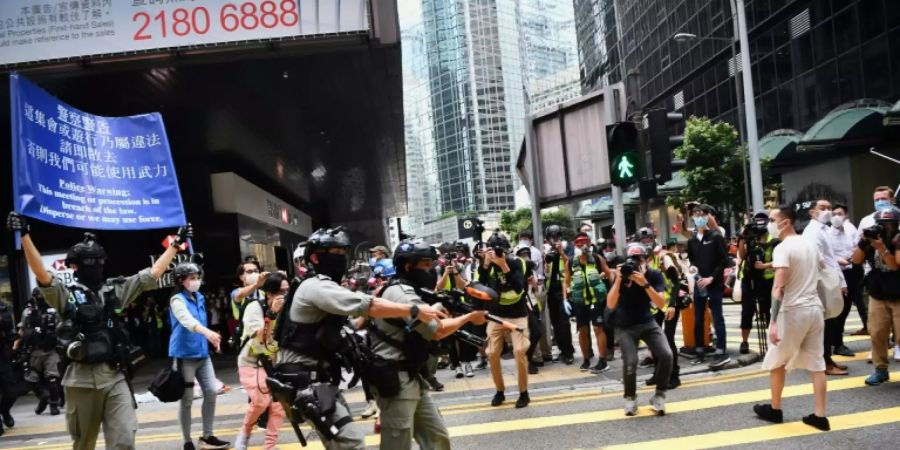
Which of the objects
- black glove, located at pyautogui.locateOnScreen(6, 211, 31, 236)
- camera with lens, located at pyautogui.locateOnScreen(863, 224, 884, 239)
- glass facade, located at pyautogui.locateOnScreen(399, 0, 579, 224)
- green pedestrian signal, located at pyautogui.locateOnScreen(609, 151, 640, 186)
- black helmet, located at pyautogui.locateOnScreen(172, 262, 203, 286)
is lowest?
camera with lens, located at pyautogui.locateOnScreen(863, 224, 884, 239)

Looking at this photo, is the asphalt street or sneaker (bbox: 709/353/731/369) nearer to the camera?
the asphalt street

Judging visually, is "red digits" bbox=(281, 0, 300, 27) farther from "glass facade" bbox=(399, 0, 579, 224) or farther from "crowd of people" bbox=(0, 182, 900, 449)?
"glass facade" bbox=(399, 0, 579, 224)

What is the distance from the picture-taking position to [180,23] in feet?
33.8

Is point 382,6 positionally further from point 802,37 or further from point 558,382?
point 802,37

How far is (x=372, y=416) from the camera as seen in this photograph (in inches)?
311

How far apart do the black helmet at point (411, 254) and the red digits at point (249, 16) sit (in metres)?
6.74

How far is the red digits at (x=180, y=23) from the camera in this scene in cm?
1027

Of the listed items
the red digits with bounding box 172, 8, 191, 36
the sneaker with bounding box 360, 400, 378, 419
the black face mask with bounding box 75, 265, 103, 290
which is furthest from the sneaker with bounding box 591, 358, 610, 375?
the red digits with bounding box 172, 8, 191, 36

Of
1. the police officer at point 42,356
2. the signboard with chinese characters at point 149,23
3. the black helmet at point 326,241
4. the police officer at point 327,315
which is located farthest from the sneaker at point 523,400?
the police officer at point 42,356

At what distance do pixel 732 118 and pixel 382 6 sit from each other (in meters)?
27.8

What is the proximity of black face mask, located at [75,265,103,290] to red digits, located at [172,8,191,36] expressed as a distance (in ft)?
19.6

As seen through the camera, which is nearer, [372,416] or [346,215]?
[372,416]

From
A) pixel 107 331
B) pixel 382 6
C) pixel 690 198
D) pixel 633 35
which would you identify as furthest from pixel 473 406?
pixel 633 35

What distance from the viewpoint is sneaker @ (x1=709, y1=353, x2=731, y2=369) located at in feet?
28.6
